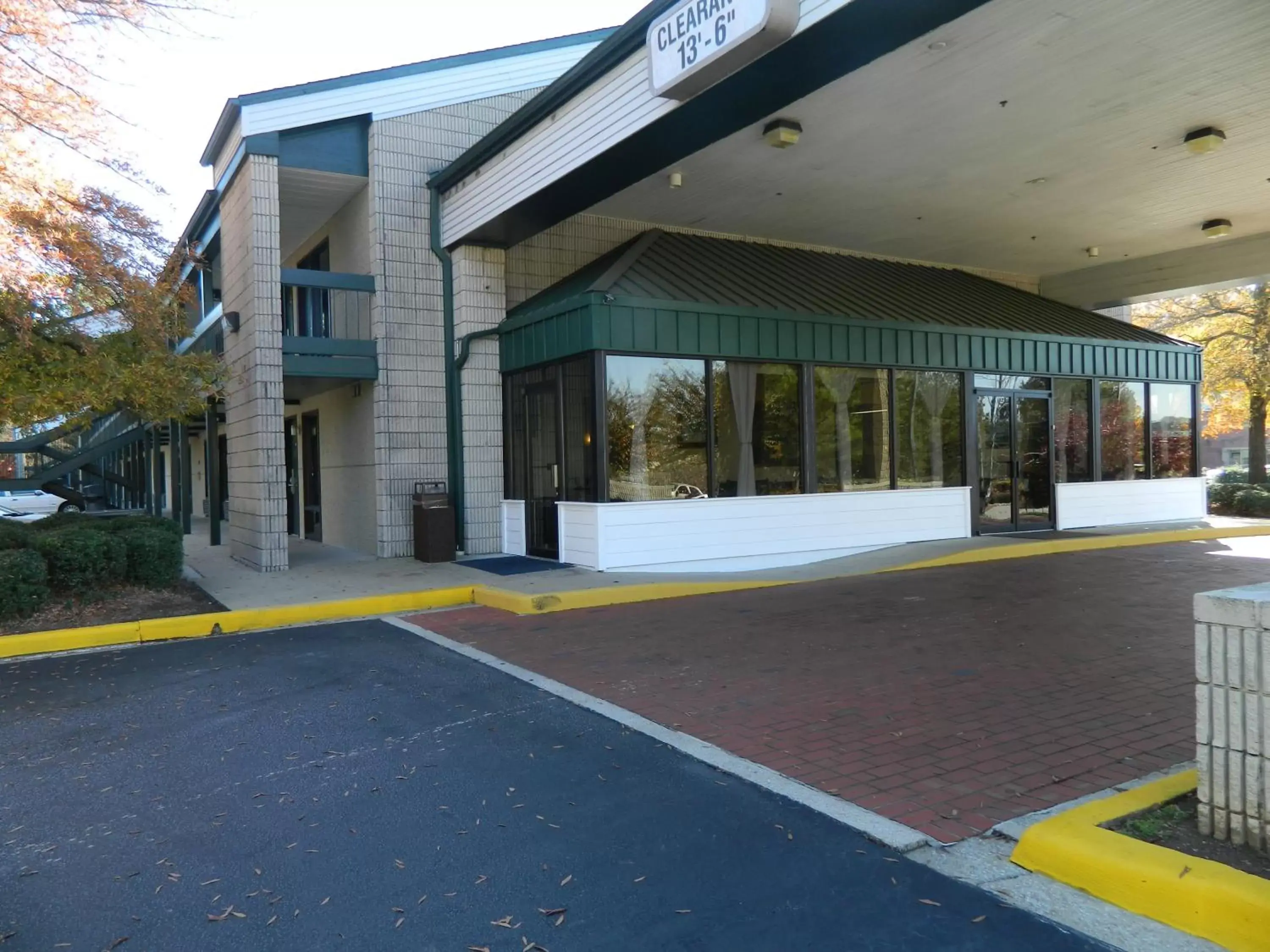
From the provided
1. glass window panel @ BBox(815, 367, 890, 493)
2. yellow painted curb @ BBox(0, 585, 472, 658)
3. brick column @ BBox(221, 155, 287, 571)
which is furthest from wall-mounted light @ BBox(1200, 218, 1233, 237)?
brick column @ BBox(221, 155, 287, 571)

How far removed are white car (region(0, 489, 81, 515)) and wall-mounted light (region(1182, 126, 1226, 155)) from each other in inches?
1034

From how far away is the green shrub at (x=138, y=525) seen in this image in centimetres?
1040

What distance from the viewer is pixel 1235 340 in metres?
23.2

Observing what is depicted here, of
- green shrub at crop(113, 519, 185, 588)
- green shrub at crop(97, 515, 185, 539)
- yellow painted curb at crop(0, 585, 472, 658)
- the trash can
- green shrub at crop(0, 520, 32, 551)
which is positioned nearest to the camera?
yellow painted curb at crop(0, 585, 472, 658)

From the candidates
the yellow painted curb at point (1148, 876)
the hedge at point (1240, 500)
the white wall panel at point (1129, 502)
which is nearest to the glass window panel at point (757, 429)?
the white wall panel at point (1129, 502)

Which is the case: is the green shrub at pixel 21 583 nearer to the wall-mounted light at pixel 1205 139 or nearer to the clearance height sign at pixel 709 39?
the clearance height sign at pixel 709 39

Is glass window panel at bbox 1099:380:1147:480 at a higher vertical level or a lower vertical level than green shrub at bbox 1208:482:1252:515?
higher

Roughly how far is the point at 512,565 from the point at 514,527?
1.17 metres

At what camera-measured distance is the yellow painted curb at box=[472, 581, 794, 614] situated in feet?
31.0

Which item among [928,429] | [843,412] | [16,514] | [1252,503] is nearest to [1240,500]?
[1252,503]

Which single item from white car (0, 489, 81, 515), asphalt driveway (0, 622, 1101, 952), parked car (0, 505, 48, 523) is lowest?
asphalt driveway (0, 622, 1101, 952)

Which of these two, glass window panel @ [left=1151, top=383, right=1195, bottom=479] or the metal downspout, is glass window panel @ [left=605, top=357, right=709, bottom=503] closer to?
the metal downspout

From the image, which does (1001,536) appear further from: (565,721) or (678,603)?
(565,721)

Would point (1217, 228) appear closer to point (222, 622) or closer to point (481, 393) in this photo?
point (481, 393)
